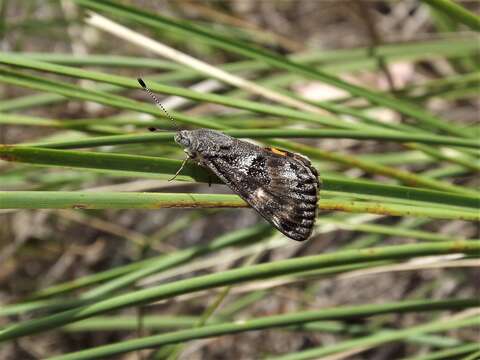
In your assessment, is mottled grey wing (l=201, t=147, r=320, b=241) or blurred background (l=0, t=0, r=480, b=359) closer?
mottled grey wing (l=201, t=147, r=320, b=241)

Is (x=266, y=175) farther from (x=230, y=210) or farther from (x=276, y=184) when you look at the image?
(x=230, y=210)

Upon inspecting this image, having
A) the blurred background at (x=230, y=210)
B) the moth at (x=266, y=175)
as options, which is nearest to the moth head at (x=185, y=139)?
the moth at (x=266, y=175)

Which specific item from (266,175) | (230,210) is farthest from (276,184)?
(230,210)

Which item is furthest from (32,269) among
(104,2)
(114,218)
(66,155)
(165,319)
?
(66,155)

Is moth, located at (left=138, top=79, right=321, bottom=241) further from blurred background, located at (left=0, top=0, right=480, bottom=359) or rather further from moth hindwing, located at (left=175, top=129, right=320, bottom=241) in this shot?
blurred background, located at (left=0, top=0, right=480, bottom=359)

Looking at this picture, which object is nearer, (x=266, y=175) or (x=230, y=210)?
(x=266, y=175)

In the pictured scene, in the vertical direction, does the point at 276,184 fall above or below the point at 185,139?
below

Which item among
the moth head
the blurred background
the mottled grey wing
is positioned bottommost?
the mottled grey wing

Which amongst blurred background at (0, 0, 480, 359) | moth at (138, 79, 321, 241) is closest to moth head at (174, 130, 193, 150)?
moth at (138, 79, 321, 241)
